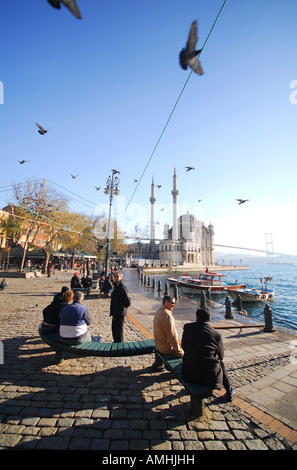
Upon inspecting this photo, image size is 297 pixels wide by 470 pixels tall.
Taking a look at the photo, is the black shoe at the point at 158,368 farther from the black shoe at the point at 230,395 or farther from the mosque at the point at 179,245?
the mosque at the point at 179,245

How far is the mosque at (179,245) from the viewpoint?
301 feet

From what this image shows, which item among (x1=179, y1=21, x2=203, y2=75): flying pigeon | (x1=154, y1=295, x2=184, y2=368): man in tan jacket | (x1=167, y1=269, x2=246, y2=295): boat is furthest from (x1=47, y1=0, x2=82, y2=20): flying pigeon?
(x1=167, y1=269, x2=246, y2=295): boat

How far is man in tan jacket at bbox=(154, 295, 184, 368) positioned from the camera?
11.8ft

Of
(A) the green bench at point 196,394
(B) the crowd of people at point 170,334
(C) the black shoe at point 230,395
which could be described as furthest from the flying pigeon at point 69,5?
(C) the black shoe at point 230,395

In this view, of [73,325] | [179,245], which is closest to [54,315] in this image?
[73,325]

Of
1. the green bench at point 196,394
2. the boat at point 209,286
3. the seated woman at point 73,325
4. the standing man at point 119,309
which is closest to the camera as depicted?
the green bench at point 196,394

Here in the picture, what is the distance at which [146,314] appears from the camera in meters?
9.06

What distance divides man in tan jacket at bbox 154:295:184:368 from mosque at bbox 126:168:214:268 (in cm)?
7509

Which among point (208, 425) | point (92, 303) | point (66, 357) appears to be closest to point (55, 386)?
point (66, 357)

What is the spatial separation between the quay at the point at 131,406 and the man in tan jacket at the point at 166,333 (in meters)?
0.56

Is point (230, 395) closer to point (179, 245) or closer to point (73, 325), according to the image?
point (73, 325)

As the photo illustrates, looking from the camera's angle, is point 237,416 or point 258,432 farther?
point 237,416
